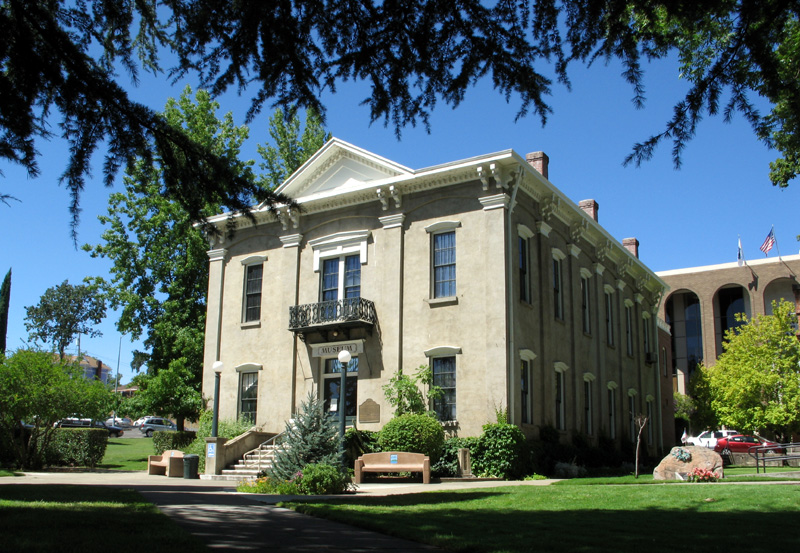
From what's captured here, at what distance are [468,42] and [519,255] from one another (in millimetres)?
17359

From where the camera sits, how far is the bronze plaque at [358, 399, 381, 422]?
23.6 m

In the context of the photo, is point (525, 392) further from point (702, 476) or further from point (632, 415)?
point (632, 415)

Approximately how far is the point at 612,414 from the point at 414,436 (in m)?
13.0

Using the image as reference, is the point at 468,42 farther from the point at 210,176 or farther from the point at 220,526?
the point at 220,526

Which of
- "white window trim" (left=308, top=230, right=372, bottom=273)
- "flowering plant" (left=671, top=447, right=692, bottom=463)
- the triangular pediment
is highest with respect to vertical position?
the triangular pediment

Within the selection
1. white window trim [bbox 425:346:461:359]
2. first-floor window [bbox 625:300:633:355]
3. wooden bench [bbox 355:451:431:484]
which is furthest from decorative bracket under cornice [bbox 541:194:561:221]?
wooden bench [bbox 355:451:431:484]

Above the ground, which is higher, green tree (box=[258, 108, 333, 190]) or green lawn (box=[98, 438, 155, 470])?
green tree (box=[258, 108, 333, 190])

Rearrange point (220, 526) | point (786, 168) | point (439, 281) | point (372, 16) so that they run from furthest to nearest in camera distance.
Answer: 1. point (439, 281)
2. point (786, 168)
3. point (220, 526)
4. point (372, 16)

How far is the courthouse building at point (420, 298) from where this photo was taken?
22.7 meters

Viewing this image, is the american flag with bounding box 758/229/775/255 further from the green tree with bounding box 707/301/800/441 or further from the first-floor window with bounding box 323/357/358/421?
the first-floor window with bounding box 323/357/358/421

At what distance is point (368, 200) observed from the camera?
84.1 feet

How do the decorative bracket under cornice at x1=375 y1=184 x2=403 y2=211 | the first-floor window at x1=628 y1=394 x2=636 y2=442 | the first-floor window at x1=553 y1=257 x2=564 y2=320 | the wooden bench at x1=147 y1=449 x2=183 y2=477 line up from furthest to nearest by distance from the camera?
the first-floor window at x1=628 y1=394 x2=636 y2=442 → the first-floor window at x1=553 y1=257 x2=564 y2=320 → the decorative bracket under cornice at x1=375 y1=184 x2=403 y2=211 → the wooden bench at x1=147 y1=449 x2=183 y2=477

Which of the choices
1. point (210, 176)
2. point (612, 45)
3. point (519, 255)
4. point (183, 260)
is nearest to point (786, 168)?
point (519, 255)

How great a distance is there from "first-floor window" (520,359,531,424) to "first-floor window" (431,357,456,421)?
6.90 feet
